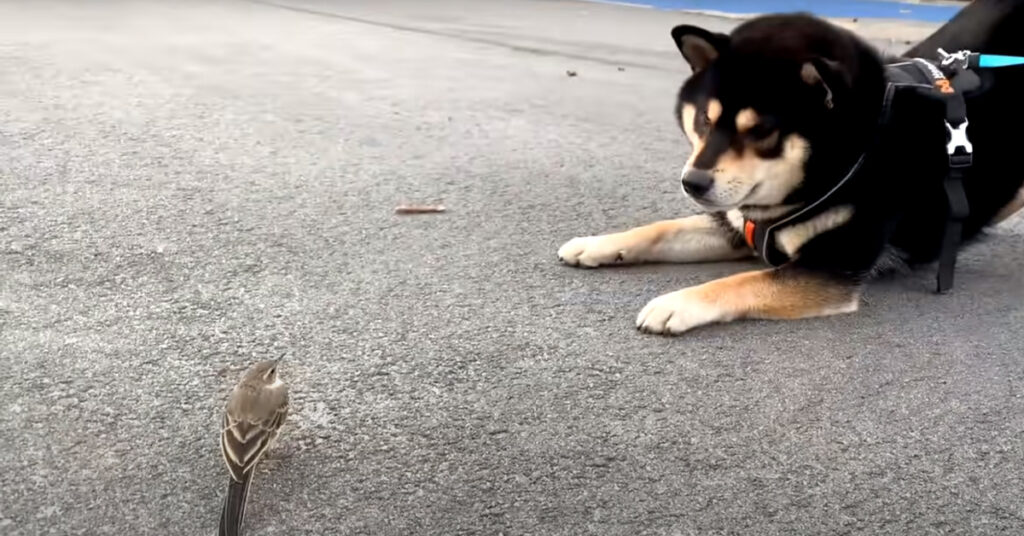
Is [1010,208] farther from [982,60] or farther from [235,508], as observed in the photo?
[235,508]

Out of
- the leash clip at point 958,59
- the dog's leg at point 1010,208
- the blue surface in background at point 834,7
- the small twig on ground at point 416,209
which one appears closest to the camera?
the leash clip at point 958,59

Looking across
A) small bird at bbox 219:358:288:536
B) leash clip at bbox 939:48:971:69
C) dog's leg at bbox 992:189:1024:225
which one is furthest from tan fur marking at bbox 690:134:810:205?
small bird at bbox 219:358:288:536

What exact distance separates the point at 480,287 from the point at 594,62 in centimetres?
433

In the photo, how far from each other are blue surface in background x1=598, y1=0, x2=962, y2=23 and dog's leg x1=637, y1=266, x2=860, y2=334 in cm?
820

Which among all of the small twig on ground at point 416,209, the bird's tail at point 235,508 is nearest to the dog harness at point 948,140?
the small twig on ground at point 416,209

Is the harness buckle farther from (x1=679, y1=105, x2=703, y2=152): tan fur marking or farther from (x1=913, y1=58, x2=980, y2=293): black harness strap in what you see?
(x1=679, y1=105, x2=703, y2=152): tan fur marking

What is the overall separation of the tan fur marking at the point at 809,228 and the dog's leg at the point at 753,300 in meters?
0.07

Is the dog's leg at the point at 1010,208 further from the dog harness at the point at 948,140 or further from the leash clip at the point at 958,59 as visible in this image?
the leash clip at the point at 958,59

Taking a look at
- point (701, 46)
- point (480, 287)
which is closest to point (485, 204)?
point (480, 287)

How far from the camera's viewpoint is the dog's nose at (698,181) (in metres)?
2.21

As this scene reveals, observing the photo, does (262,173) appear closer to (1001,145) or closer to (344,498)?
(344,498)

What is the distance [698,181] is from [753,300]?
0.34 metres

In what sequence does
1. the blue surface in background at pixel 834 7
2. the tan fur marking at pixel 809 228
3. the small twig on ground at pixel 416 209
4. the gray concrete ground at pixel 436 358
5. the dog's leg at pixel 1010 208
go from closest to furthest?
1. the gray concrete ground at pixel 436 358
2. the tan fur marking at pixel 809 228
3. the dog's leg at pixel 1010 208
4. the small twig on ground at pixel 416 209
5. the blue surface in background at pixel 834 7

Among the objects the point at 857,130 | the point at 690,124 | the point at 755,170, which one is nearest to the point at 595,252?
the point at 690,124
